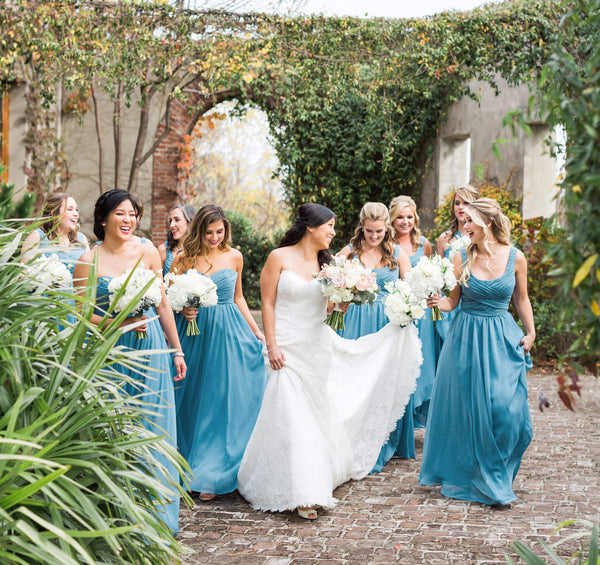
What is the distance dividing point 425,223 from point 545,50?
4.71m

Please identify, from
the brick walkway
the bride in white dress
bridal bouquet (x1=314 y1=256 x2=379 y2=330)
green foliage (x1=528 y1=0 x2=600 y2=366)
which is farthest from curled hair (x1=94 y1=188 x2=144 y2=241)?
green foliage (x1=528 y1=0 x2=600 y2=366)

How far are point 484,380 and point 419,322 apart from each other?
85.8 inches

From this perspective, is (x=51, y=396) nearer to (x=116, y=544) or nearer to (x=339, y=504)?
(x=116, y=544)

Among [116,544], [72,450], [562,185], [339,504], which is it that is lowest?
[339,504]

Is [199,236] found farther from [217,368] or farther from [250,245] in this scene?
[250,245]

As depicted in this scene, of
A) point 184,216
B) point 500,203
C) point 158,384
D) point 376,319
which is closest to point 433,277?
point 376,319

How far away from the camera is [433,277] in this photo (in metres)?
5.98

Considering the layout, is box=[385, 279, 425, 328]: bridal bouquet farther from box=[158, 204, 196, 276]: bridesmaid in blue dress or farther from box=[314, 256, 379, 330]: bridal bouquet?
box=[158, 204, 196, 276]: bridesmaid in blue dress

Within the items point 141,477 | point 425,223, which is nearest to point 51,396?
point 141,477

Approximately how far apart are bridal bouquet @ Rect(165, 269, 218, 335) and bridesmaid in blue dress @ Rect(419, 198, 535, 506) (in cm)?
194

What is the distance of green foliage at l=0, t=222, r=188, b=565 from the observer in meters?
2.73

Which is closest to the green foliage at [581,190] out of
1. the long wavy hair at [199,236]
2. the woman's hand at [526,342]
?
the woman's hand at [526,342]

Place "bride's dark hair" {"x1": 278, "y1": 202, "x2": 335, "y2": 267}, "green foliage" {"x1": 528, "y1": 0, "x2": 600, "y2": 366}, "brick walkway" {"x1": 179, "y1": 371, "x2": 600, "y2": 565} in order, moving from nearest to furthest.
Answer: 1. "green foliage" {"x1": 528, "y1": 0, "x2": 600, "y2": 366}
2. "brick walkway" {"x1": 179, "y1": 371, "x2": 600, "y2": 565}
3. "bride's dark hair" {"x1": 278, "y1": 202, "x2": 335, "y2": 267}

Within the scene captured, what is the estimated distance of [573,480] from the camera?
6215 mm
